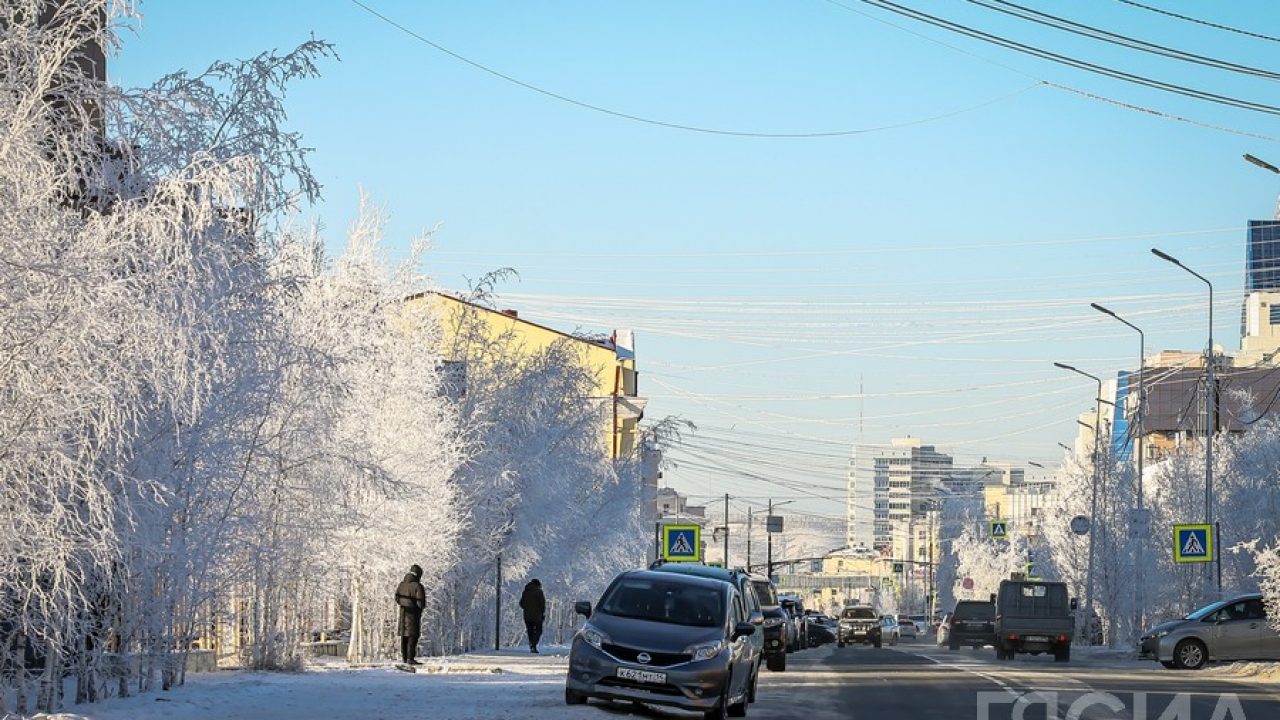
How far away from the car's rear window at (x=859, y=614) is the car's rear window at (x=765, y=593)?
3247 centimetres

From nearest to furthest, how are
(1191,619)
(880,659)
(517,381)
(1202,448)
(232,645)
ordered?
(232,645)
(1191,619)
(517,381)
(880,659)
(1202,448)

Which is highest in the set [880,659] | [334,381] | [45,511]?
[334,381]

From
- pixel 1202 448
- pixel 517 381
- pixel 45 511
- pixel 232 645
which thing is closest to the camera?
pixel 45 511

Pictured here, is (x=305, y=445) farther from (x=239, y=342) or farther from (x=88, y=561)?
(x=88, y=561)

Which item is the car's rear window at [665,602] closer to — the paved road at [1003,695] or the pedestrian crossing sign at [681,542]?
the paved road at [1003,695]

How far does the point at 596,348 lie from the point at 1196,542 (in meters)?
62.9

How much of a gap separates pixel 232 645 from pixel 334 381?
12.0 meters

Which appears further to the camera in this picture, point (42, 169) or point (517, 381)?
point (517, 381)

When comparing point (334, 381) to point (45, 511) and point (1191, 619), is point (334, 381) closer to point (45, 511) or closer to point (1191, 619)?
point (45, 511)

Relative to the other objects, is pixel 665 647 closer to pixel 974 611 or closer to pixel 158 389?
pixel 158 389

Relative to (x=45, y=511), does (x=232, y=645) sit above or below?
below

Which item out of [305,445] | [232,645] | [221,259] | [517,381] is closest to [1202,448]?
[517,381]

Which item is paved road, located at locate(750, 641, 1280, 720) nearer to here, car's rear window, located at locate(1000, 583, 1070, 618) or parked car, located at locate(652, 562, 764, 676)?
parked car, located at locate(652, 562, 764, 676)

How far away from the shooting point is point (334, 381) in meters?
24.7
